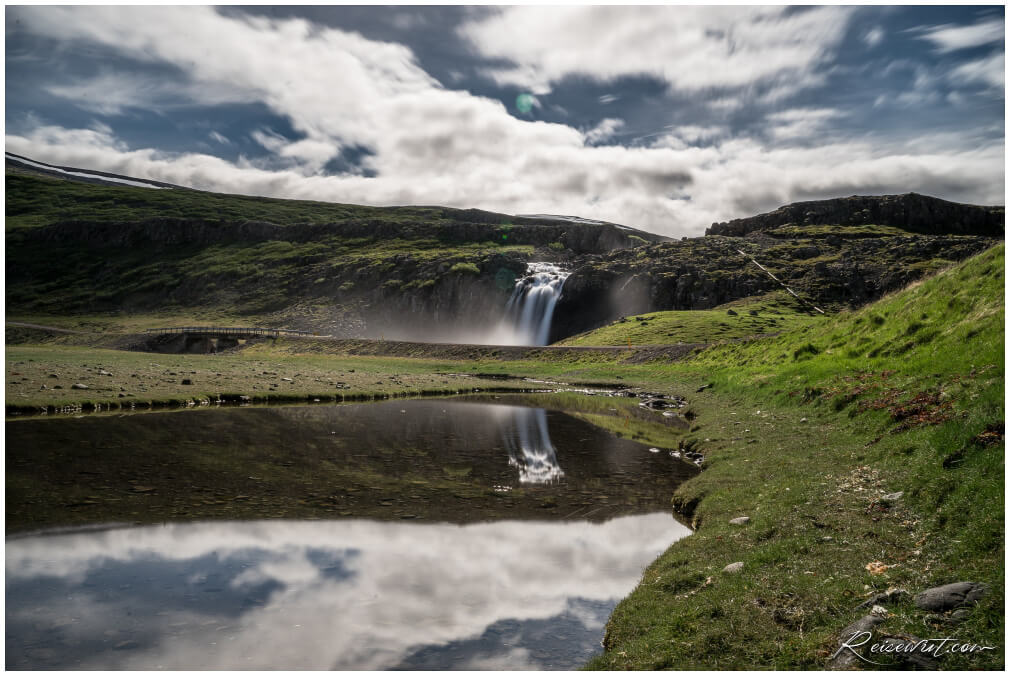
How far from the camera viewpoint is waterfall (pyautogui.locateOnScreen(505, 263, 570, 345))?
130 meters

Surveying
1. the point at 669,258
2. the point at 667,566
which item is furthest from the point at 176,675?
the point at 669,258

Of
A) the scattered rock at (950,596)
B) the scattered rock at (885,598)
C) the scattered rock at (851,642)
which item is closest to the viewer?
the scattered rock at (851,642)

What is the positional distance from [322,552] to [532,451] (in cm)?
1434

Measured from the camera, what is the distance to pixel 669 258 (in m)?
147

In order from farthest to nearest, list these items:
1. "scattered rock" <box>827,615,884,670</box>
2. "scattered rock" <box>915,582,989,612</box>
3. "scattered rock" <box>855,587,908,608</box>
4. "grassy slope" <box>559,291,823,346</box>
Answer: "grassy slope" <box>559,291,823,346</box>, "scattered rock" <box>855,587,908,608</box>, "scattered rock" <box>915,582,989,612</box>, "scattered rock" <box>827,615,884,670</box>

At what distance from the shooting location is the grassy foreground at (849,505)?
798cm

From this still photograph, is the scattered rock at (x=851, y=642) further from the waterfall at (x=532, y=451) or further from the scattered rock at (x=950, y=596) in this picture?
the waterfall at (x=532, y=451)

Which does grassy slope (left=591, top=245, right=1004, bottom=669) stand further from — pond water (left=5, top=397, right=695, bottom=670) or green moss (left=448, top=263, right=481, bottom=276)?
green moss (left=448, top=263, right=481, bottom=276)

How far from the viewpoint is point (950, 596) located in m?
7.35

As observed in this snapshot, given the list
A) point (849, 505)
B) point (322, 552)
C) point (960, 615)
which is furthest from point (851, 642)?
point (322, 552)

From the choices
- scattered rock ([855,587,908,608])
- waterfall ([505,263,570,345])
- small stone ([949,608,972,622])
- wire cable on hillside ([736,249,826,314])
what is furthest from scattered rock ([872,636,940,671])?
wire cable on hillside ([736,249,826,314])

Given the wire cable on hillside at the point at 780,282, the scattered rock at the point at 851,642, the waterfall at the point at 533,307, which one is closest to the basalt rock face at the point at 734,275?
the wire cable on hillside at the point at 780,282

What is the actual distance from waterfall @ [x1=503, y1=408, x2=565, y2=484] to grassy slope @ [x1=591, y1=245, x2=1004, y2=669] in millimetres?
5730

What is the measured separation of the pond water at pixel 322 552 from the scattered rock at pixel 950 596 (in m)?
4.77
